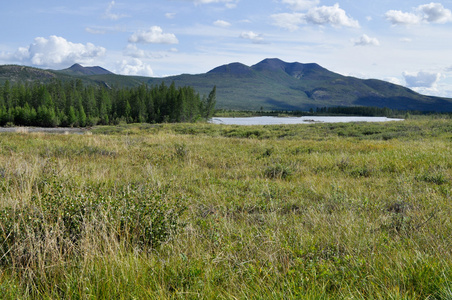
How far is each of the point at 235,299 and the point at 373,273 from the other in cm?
142

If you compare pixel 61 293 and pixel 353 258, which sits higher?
pixel 353 258

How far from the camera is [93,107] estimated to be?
8694 centimetres

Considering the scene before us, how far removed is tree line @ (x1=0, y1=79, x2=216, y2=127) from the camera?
7731 centimetres

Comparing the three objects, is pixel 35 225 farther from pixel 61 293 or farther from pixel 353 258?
pixel 353 258

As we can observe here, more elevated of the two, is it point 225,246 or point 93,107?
point 93,107

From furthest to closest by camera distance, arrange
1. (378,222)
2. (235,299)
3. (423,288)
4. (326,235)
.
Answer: (378,222) < (326,235) < (423,288) < (235,299)

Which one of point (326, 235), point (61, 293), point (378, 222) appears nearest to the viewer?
point (61, 293)

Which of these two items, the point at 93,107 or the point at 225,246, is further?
the point at 93,107

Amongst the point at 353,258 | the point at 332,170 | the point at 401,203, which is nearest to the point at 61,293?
Result: the point at 353,258

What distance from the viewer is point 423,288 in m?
2.55

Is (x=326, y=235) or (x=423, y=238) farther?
(x=326, y=235)

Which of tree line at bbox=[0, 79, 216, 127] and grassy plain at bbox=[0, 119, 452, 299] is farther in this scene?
tree line at bbox=[0, 79, 216, 127]

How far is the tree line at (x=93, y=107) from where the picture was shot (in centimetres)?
7731

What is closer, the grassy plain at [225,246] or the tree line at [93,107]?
the grassy plain at [225,246]
